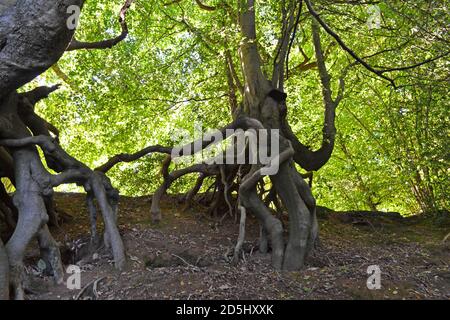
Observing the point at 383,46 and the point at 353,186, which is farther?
the point at 353,186

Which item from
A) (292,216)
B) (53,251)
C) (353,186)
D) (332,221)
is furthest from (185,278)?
(353,186)

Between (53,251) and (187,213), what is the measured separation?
292cm

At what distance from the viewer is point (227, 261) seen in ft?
18.3

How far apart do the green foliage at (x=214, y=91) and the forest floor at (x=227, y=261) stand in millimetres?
1305

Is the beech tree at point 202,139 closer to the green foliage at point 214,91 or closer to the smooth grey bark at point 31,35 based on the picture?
the smooth grey bark at point 31,35

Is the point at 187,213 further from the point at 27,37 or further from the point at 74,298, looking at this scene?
the point at 27,37

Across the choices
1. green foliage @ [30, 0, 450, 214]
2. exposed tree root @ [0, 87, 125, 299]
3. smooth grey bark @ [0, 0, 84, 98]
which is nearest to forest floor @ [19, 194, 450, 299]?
exposed tree root @ [0, 87, 125, 299]

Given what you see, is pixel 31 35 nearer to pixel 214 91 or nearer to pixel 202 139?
pixel 202 139

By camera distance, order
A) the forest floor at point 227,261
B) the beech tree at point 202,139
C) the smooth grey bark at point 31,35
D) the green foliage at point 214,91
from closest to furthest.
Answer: the smooth grey bark at point 31,35 → the beech tree at point 202,139 → the forest floor at point 227,261 → the green foliage at point 214,91

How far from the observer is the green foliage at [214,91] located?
289 inches

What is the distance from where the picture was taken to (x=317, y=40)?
7.76 metres

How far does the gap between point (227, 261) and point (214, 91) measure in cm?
477

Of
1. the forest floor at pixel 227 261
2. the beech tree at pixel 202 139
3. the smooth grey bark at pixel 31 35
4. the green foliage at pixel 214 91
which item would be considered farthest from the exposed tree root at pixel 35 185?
the green foliage at pixel 214 91

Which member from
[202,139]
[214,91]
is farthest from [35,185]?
[214,91]
